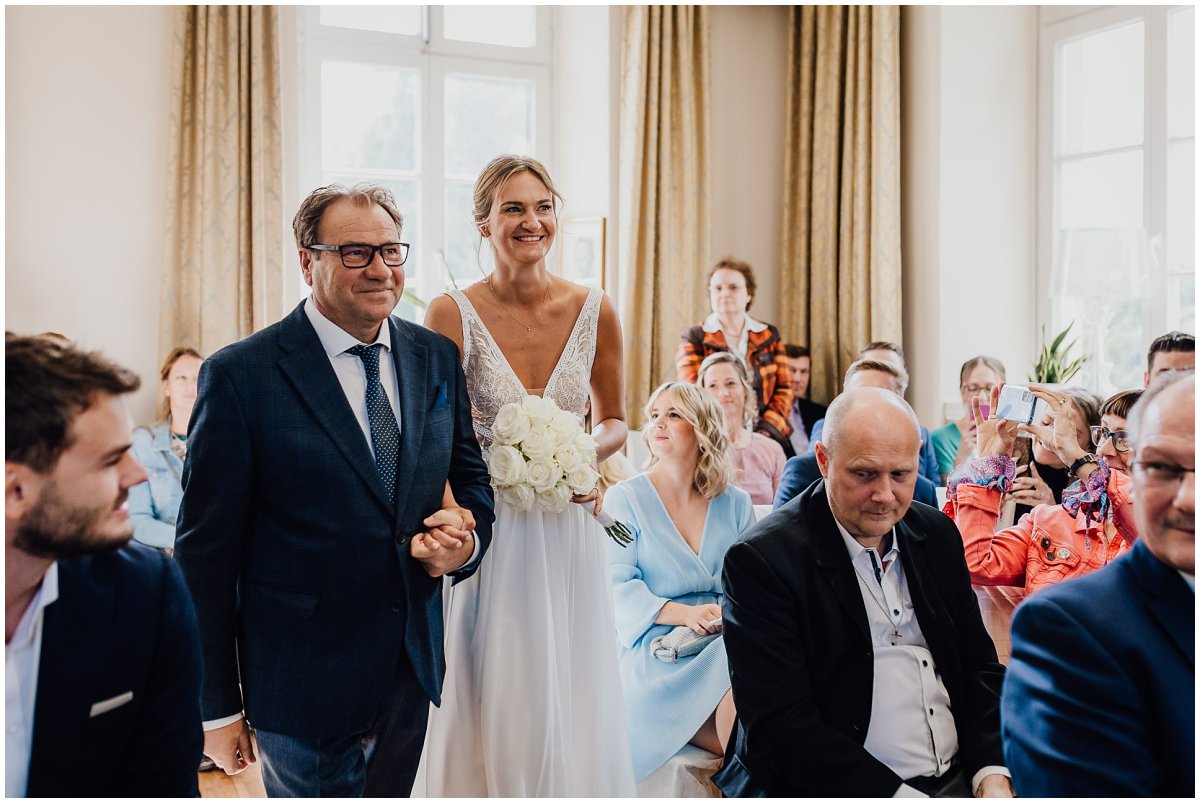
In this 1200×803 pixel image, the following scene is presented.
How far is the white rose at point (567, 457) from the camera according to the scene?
2.11 metres

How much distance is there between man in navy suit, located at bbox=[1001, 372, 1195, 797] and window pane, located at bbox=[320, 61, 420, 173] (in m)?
5.01

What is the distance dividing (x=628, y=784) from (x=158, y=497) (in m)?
2.55

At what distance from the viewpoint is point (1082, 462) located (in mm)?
2646

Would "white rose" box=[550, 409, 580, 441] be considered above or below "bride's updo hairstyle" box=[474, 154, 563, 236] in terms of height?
below

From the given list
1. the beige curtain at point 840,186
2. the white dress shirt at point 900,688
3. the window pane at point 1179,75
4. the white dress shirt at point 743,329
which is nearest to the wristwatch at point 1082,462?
the white dress shirt at point 900,688

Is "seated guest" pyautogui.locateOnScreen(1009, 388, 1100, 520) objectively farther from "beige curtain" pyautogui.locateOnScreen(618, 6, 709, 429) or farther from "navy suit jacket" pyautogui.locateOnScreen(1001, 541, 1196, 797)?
"beige curtain" pyautogui.locateOnScreen(618, 6, 709, 429)

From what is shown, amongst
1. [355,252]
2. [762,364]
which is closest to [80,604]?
[355,252]

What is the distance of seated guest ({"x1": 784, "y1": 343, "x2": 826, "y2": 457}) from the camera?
5344 millimetres

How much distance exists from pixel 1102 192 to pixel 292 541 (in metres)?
4.83

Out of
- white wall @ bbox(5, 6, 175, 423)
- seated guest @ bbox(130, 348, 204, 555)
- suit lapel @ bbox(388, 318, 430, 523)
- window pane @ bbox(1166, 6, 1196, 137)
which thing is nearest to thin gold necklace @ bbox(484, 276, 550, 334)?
suit lapel @ bbox(388, 318, 430, 523)

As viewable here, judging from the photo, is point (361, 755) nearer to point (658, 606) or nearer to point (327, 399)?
point (327, 399)

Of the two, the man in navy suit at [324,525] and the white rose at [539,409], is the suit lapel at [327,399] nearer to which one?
the man in navy suit at [324,525]

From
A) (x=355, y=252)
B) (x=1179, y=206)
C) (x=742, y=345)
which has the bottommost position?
(x=742, y=345)

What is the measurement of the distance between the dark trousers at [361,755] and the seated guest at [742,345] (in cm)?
343
